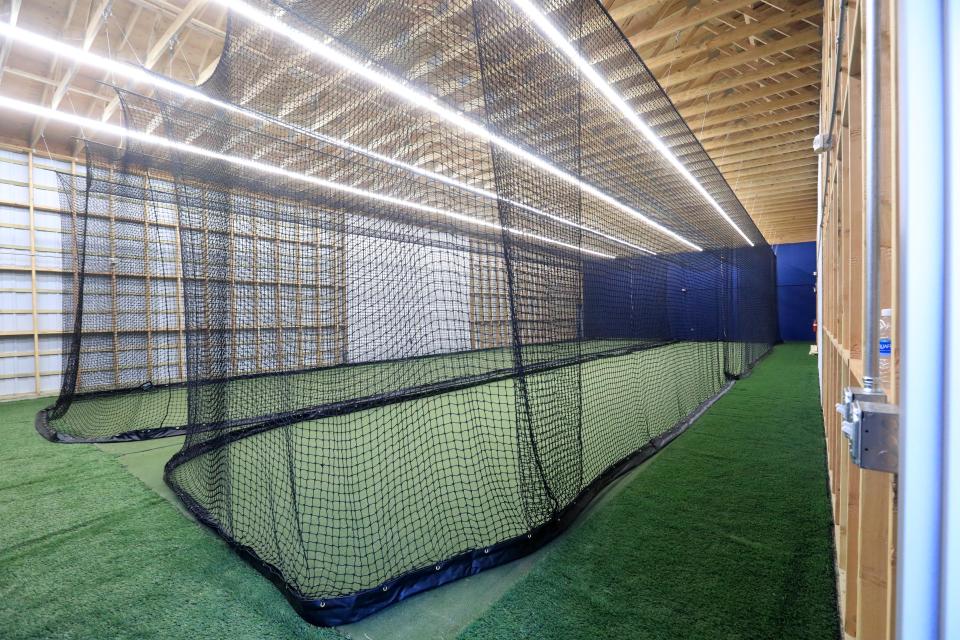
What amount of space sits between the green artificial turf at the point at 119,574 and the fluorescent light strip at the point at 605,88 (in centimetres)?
342

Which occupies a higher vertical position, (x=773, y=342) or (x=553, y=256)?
(x=553, y=256)

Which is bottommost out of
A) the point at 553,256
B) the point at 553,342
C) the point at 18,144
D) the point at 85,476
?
the point at 85,476

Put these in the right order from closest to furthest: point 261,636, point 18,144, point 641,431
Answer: point 261,636 → point 641,431 → point 18,144

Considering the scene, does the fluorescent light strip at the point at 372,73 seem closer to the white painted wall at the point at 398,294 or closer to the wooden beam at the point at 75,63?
the white painted wall at the point at 398,294

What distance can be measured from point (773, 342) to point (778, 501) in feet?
38.6

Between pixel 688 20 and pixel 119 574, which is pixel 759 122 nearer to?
pixel 688 20

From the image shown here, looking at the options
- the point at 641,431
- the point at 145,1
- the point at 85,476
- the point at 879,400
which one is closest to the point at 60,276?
the point at 145,1

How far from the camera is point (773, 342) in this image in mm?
12008

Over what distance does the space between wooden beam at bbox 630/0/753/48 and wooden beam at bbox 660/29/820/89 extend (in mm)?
715

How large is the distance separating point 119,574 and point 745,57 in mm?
6528

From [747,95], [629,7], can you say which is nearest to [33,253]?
[629,7]

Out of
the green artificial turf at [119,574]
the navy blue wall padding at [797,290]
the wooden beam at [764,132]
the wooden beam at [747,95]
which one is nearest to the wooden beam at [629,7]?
the wooden beam at [747,95]

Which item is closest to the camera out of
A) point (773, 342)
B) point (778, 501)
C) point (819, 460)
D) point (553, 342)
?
point (778, 501)

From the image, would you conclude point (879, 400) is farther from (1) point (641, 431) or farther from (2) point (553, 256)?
(1) point (641, 431)
